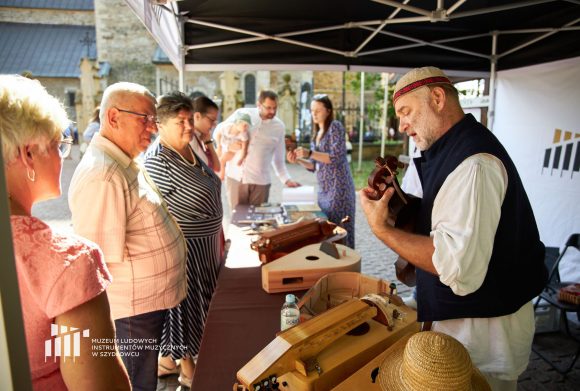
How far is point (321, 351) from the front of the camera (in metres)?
1.12

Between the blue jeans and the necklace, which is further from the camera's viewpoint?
the necklace

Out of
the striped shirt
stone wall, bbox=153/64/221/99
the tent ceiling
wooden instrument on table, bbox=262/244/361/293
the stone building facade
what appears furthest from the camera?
stone wall, bbox=153/64/221/99

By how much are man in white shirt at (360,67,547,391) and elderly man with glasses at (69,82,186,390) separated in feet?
3.27

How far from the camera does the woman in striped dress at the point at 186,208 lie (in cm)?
231

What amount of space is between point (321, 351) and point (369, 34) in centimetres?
370

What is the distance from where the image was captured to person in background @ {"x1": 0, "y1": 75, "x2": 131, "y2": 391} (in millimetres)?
827

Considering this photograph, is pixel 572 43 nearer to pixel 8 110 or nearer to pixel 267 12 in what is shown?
pixel 267 12

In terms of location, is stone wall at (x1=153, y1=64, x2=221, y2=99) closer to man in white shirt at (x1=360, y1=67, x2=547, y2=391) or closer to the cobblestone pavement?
the cobblestone pavement

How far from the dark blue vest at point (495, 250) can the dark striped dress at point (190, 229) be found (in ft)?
4.82

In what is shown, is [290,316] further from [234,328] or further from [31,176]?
[31,176]

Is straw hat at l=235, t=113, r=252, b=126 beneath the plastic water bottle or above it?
above

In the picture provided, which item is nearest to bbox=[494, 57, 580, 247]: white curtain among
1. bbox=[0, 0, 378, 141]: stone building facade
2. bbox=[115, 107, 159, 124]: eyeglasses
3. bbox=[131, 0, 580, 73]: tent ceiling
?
bbox=[131, 0, 580, 73]: tent ceiling

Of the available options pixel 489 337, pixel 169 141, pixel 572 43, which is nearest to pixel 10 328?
pixel 489 337

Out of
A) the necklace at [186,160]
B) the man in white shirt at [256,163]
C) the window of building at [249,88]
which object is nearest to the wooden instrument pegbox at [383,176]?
the necklace at [186,160]
